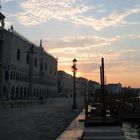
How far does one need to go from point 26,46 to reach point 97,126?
12431 cm

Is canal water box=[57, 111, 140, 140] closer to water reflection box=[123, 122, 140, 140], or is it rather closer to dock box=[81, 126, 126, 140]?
water reflection box=[123, 122, 140, 140]

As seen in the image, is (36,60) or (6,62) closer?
(6,62)

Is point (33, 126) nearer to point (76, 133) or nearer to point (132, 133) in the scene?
point (132, 133)

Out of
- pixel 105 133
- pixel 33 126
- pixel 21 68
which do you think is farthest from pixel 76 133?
pixel 21 68

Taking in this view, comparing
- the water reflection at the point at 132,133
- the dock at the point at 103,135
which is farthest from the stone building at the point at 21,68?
the dock at the point at 103,135

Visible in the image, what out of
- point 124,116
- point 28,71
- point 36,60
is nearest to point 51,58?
point 36,60

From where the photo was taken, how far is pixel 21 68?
133 metres

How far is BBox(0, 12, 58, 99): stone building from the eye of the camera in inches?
4535

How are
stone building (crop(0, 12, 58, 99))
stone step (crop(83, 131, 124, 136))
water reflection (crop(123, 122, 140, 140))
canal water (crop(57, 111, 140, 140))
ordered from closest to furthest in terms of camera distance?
canal water (crop(57, 111, 140, 140)), stone step (crop(83, 131, 124, 136)), water reflection (crop(123, 122, 140, 140)), stone building (crop(0, 12, 58, 99))

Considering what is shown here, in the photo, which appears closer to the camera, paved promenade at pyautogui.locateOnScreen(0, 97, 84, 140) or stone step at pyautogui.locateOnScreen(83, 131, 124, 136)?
stone step at pyautogui.locateOnScreen(83, 131, 124, 136)

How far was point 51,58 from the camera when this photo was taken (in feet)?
632

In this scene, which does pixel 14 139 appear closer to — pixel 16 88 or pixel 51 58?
pixel 16 88

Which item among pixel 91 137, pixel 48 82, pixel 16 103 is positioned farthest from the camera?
pixel 48 82

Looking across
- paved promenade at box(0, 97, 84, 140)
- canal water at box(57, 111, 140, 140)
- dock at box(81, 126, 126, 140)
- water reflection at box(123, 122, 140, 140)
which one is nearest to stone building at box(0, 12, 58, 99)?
paved promenade at box(0, 97, 84, 140)
